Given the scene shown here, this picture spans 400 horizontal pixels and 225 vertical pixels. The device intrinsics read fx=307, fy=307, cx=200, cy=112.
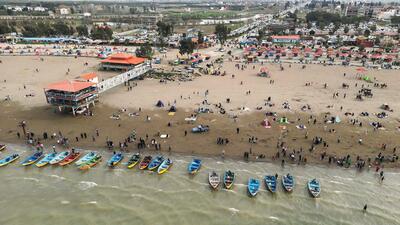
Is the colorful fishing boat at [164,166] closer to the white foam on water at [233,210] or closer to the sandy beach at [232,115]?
the sandy beach at [232,115]

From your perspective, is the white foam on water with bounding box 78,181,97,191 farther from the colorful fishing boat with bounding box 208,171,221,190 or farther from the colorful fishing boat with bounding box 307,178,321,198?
the colorful fishing boat with bounding box 307,178,321,198

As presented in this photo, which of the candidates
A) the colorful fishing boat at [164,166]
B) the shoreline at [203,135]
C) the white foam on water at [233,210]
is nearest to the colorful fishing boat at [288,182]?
the shoreline at [203,135]

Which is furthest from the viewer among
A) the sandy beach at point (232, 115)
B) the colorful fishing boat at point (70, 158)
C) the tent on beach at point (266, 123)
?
the tent on beach at point (266, 123)

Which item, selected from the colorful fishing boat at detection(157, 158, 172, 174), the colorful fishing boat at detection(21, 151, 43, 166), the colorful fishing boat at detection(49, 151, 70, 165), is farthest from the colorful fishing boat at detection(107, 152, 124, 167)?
the colorful fishing boat at detection(21, 151, 43, 166)

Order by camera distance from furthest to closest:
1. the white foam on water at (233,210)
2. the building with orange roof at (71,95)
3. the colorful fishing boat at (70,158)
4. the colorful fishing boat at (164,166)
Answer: the building with orange roof at (71,95) → the colorful fishing boat at (70,158) → the colorful fishing boat at (164,166) → the white foam on water at (233,210)

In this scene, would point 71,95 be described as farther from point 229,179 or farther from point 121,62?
point 121,62

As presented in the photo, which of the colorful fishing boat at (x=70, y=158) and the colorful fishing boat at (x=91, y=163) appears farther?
the colorful fishing boat at (x=70, y=158)

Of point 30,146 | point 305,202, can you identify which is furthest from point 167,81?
point 305,202
